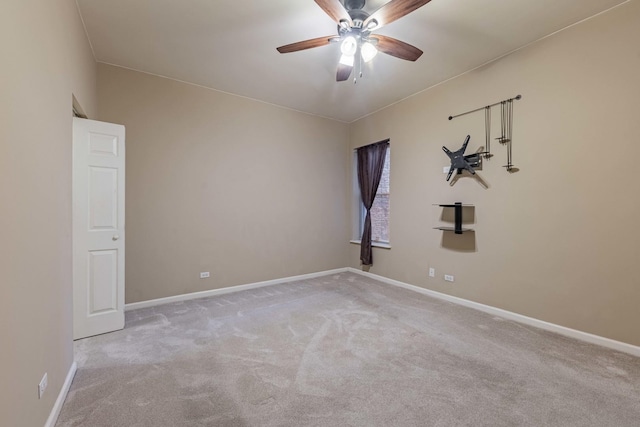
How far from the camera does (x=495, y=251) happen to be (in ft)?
10.8

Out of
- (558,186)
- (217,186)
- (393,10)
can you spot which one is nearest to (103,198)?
(217,186)

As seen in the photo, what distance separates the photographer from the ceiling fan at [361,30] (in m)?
1.97

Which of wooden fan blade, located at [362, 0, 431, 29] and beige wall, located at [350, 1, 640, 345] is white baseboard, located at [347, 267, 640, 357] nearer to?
beige wall, located at [350, 1, 640, 345]

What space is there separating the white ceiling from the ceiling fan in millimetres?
284

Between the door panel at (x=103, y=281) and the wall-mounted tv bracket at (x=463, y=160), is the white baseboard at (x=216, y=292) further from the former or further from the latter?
the wall-mounted tv bracket at (x=463, y=160)

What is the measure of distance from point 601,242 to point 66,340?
4566 mm

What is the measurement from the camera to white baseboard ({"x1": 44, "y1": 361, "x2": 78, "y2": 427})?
61.7 inches

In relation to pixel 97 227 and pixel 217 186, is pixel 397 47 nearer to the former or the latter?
pixel 217 186

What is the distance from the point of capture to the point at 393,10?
1978mm

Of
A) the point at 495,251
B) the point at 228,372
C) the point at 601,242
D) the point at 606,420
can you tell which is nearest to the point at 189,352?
the point at 228,372

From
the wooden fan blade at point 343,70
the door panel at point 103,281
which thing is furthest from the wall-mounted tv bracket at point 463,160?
the door panel at point 103,281

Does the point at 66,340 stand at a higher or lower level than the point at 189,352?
higher

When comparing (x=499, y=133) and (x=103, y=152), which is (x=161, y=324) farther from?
(x=499, y=133)

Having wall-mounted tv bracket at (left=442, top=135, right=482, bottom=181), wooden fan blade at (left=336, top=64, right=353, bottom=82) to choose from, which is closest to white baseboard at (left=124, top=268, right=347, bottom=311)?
wall-mounted tv bracket at (left=442, top=135, right=482, bottom=181)
